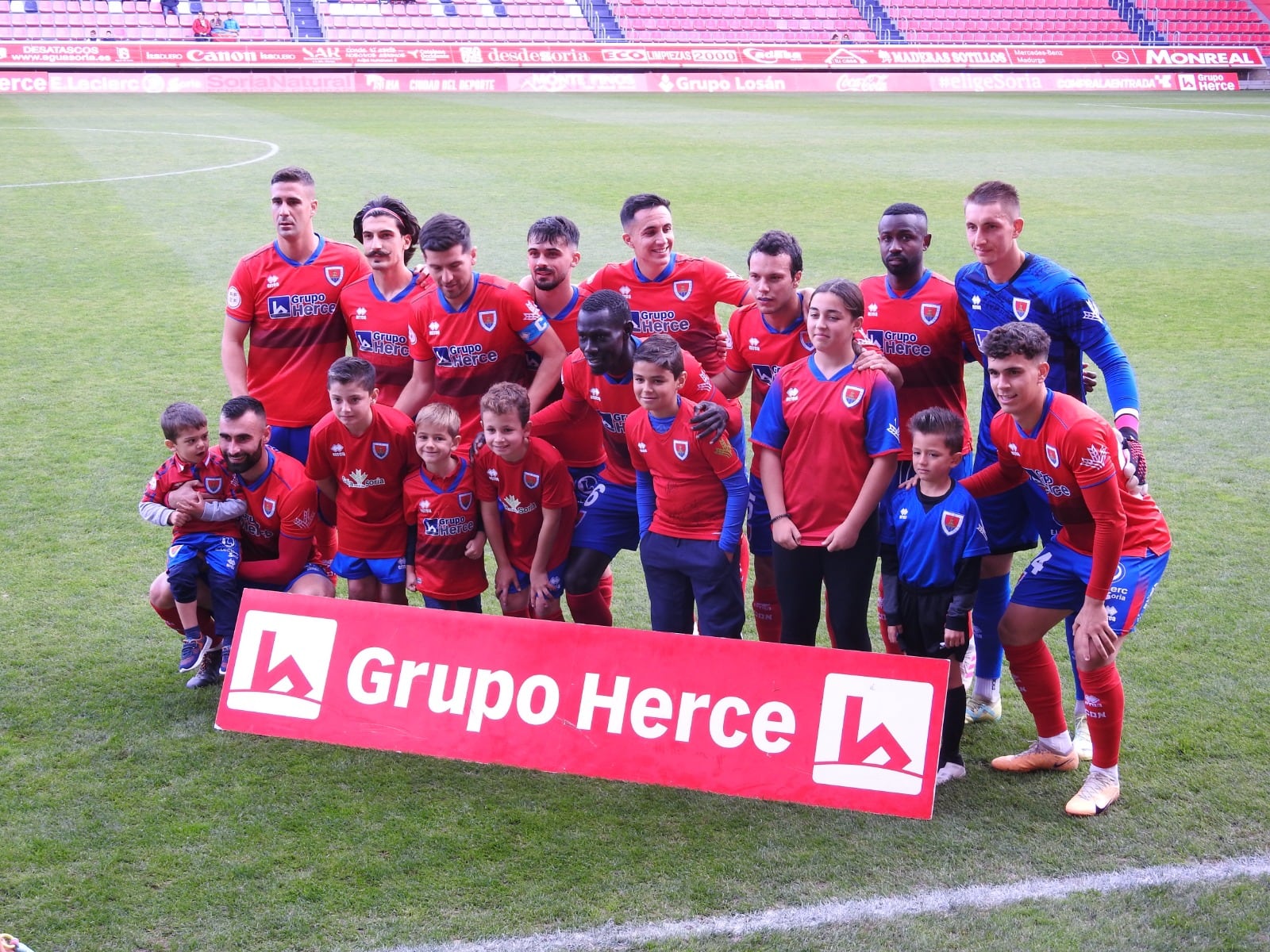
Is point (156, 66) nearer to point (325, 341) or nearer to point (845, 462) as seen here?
point (325, 341)

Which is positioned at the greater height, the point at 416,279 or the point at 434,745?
the point at 416,279

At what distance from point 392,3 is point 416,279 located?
126ft

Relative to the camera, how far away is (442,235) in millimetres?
5223

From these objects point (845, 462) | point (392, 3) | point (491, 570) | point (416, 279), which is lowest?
point (491, 570)

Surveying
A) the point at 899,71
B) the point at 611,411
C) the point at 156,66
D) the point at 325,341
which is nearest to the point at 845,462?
the point at 611,411

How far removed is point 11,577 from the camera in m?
6.38

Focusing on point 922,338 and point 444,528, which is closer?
point 922,338

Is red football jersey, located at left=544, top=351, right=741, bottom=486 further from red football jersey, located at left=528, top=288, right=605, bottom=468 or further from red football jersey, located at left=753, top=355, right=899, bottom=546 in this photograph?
red football jersey, located at left=753, top=355, right=899, bottom=546

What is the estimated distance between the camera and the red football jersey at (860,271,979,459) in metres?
5.07

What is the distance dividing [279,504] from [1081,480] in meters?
3.23

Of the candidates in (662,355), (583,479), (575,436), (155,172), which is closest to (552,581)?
(583,479)

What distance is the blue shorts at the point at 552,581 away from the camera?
5305 millimetres

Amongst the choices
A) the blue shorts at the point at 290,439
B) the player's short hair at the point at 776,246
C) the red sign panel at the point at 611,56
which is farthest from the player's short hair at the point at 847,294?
the red sign panel at the point at 611,56

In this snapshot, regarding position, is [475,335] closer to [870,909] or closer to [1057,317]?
[1057,317]
